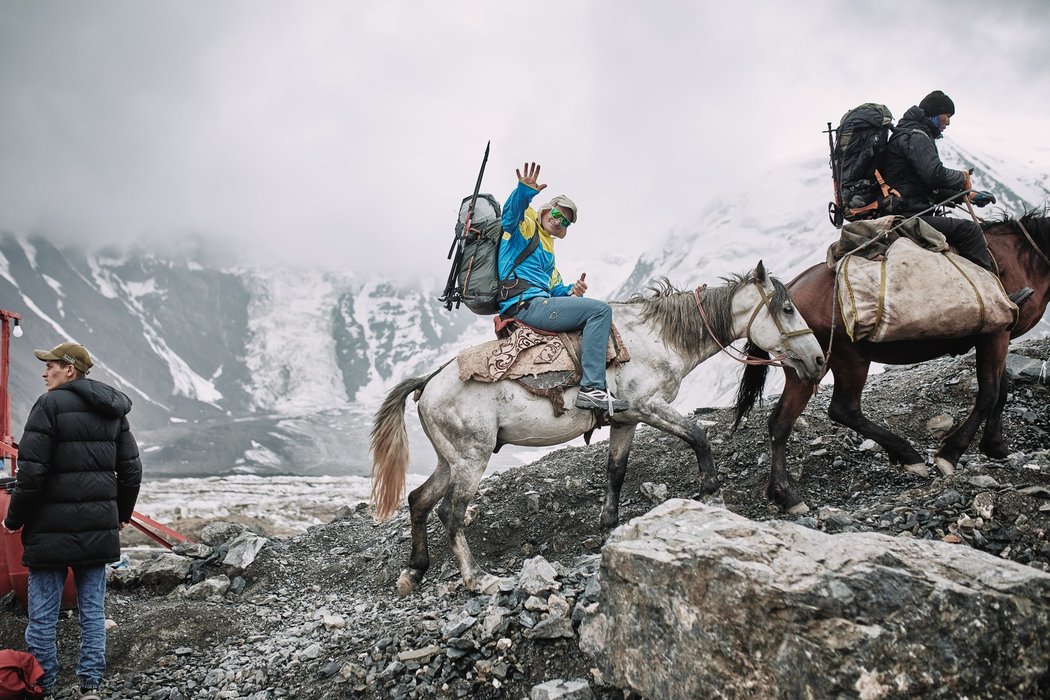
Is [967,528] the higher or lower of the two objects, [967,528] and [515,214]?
the lower

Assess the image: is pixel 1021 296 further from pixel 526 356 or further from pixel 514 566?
pixel 514 566

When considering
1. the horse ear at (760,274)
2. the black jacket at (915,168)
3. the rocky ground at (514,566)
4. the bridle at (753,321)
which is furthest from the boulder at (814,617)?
the black jacket at (915,168)

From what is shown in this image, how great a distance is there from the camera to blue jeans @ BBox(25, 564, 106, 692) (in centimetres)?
406

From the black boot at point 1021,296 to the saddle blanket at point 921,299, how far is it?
13cm

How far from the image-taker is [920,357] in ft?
19.1

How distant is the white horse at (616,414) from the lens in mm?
5141

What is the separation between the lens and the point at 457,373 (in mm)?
5227

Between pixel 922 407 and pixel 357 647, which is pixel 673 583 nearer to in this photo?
pixel 357 647

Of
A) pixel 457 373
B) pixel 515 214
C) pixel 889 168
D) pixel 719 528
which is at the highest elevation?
pixel 889 168

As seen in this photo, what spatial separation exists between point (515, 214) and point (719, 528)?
3453 mm

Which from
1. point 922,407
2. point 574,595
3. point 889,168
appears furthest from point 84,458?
point 922,407

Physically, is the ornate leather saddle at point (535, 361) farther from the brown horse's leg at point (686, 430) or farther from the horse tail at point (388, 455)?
the horse tail at point (388, 455)

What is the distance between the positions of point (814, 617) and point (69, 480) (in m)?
4.89

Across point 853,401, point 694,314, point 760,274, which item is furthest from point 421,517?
point 853,401
